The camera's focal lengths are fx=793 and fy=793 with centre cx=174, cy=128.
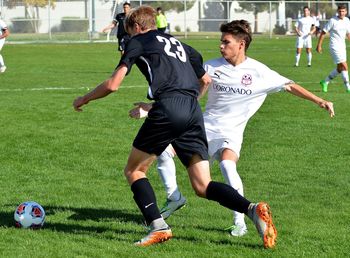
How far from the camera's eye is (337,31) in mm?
20688

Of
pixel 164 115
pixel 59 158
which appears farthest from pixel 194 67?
pixel 59 158

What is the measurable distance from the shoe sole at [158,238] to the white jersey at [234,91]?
43.2 inches

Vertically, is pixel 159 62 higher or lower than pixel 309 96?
higher

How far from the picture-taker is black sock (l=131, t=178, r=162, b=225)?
21.0 ft

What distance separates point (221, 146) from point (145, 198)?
40.6 inches

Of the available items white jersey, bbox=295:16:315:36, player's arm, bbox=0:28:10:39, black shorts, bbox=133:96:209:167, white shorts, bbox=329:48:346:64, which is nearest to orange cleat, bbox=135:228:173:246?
black shorts, bbox=133:96:209:167

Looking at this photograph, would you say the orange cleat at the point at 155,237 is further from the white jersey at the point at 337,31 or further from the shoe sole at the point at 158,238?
the white jersey at the point at 337,31

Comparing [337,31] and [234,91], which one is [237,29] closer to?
[234,91]

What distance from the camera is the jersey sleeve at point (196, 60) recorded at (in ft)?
21.4

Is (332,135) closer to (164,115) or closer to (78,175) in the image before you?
(78,175)

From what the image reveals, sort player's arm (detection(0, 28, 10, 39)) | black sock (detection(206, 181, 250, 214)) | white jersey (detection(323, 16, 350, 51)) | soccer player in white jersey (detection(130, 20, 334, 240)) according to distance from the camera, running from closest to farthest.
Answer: black sock (detection(206, 181, 250, 214)) → soccer player in white jersey (detection(130, 20, 334, 240)) → white jersey (detection(323, 16, 350, 51)) → player's arm (detection(0, 28, 10, 39))

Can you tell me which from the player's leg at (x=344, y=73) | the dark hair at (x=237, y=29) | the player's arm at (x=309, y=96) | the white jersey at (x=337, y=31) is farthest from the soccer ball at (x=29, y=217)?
the white jersey at (x=337, y=31)

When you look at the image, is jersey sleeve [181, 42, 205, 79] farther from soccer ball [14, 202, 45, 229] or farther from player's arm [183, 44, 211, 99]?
soccer ball [14, 202, 45, 229]

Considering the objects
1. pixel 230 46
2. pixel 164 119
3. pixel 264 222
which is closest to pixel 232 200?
pixel 264 222
